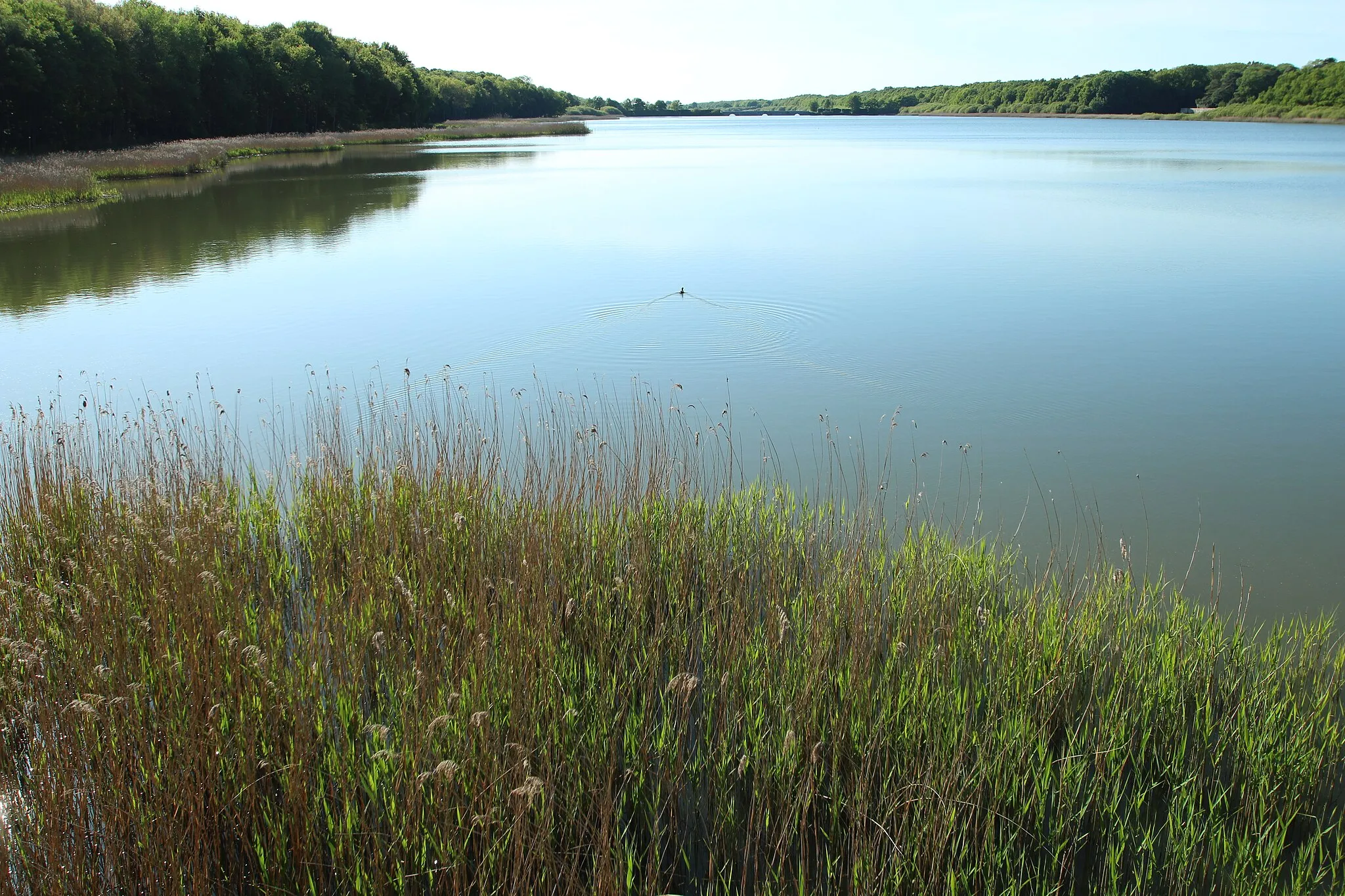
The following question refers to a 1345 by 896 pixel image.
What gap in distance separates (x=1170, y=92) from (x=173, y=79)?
76.5m

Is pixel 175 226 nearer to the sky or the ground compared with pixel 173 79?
nearer to the ground

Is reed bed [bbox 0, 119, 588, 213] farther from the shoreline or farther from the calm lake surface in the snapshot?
the shoreline

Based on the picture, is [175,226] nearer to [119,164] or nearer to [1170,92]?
[119,164]

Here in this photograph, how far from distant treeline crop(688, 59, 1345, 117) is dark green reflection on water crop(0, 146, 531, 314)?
5956 cm

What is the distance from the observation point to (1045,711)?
278cm

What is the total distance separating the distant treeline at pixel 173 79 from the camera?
30.6 m

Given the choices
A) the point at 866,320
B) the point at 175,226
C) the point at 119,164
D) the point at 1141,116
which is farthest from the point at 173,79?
the point at 1141,116

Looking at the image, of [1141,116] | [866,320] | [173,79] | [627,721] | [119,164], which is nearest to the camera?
[627,721]

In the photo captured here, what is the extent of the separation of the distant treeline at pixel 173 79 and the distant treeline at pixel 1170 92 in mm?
58028

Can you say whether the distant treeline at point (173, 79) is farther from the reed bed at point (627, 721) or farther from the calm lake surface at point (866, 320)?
the reed bed at point (627, 721)

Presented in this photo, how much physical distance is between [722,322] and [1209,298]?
5428mm

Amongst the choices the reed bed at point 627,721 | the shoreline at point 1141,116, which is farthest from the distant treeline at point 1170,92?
the reed bed at point 627,721

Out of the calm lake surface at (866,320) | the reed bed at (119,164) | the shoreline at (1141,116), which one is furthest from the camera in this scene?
the shoreline at (1141,116)

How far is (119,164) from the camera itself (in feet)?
82.7
